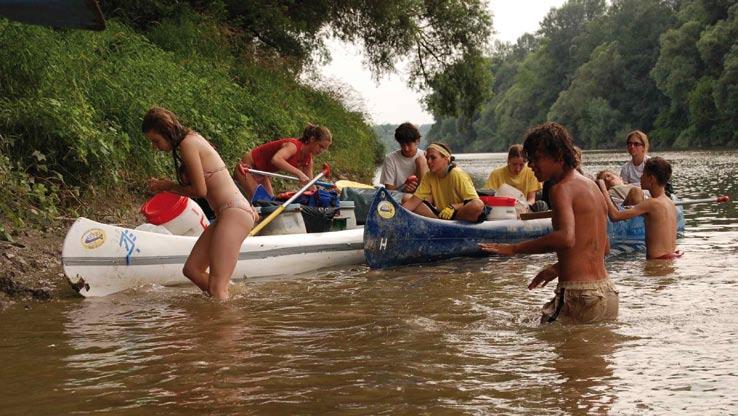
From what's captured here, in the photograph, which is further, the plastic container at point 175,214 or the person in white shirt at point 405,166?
the person in white shirt at point 405,166

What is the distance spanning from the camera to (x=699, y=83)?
189 feet

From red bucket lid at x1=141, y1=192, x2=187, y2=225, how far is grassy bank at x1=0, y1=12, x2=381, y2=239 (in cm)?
105

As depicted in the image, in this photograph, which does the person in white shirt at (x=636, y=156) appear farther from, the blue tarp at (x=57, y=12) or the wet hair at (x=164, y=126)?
the blue tarp at (x=57, y=12)

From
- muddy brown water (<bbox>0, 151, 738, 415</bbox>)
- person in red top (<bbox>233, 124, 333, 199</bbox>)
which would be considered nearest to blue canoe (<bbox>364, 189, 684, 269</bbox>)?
muddy brown water (<bbox>0, 151, 738, 415</bbox>)

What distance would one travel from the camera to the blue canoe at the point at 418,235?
864cm

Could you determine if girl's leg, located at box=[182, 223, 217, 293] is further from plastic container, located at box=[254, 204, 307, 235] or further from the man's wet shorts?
the man's wet shorts

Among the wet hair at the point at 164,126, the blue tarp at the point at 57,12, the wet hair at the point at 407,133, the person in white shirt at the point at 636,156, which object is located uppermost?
the blue tarp at the point at 57,12

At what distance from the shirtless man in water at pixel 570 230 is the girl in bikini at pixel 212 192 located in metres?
2.01

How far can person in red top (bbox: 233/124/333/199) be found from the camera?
9617 mm

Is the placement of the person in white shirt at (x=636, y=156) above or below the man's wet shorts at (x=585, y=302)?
above

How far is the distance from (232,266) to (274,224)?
2.42m

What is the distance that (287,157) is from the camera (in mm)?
9781

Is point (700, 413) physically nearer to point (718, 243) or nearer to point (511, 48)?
point (718, 243)

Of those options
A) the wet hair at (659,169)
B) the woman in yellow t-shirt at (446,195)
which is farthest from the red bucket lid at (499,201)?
the wet hair at (659,169)
